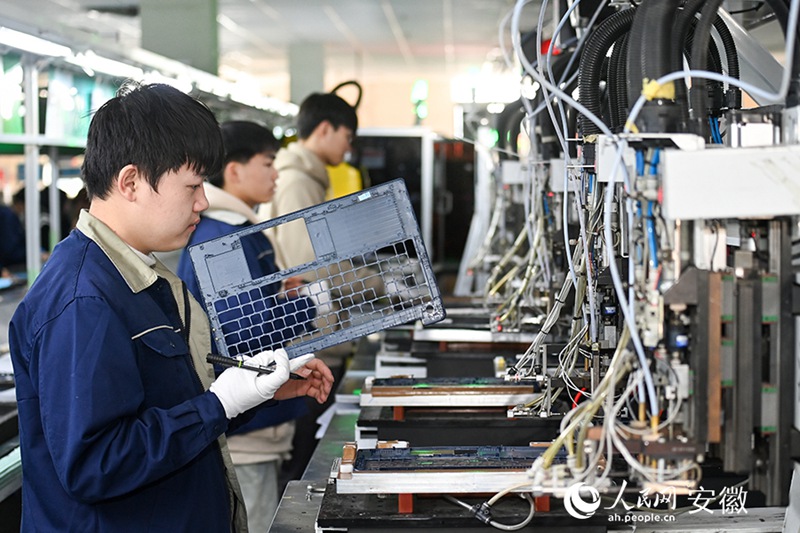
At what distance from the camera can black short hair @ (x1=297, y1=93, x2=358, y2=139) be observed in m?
4.25

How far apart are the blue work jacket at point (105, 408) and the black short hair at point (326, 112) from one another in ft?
8.39

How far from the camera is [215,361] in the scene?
176 centimetres

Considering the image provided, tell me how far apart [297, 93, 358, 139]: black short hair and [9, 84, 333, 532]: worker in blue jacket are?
8.26 ft

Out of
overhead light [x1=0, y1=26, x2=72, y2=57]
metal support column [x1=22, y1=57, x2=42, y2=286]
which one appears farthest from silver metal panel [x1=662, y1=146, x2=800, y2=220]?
metal support column [x1=22, y1=57, x2=42, y2=286]

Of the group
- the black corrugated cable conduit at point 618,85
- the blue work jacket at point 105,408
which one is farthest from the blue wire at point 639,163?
the blue work jacket at point 105,408

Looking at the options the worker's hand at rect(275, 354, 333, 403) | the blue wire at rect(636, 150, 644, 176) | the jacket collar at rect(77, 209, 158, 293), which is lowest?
the worker's hand at rect(275, 354, 333, 403)

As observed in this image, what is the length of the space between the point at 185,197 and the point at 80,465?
51 centimetres

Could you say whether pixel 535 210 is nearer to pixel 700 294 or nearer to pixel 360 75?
pixel 700 294

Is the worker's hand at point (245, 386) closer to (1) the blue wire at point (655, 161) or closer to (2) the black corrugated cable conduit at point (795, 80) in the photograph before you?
(1) the blue wire at point (655, 161)

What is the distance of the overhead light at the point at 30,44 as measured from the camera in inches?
125

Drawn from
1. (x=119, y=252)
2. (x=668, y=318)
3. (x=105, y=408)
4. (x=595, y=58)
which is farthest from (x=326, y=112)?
(x=668, y=318)

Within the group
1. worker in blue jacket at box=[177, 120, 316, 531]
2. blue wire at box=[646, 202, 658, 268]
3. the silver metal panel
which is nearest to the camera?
the silver metal panel

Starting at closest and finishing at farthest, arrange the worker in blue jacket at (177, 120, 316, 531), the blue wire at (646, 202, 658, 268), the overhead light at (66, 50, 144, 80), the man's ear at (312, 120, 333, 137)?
1. the blue wire at (646, 202, 658, 268)
2. the worker in blue jacket at (177, 120, 316, 531)
3. the overhead light at (66, 50, 144, 80)
4. the man's ear at (312, 120, 333, 137)

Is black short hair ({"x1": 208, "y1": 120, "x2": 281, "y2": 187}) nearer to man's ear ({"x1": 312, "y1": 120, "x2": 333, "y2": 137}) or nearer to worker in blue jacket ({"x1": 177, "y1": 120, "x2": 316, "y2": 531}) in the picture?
worker in blue jacket ({"x1": 177, "y1": 120, "x2": 316, "y2": 531})
